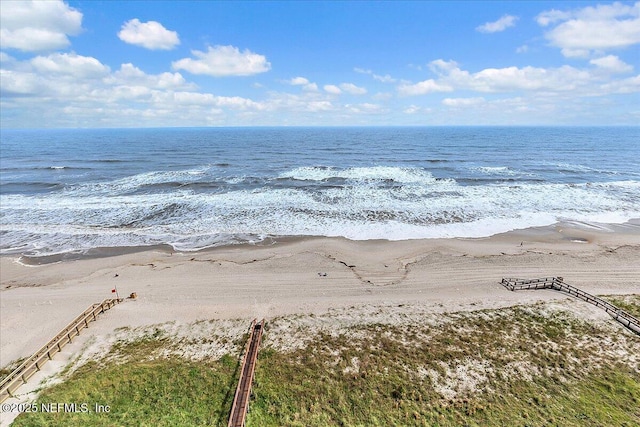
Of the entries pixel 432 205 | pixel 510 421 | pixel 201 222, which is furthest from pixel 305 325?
pixel 432 205

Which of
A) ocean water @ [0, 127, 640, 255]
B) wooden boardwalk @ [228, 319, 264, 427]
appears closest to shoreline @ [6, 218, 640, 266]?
ocean water @ [0, 127, 640, 255]

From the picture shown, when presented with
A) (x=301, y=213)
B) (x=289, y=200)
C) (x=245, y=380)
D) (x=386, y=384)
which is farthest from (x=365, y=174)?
(x=245, y=380)

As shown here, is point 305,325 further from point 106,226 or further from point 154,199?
point 154,199

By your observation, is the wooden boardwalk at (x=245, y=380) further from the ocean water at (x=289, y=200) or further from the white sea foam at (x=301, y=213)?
the white sea foam at (x=301, y=213)

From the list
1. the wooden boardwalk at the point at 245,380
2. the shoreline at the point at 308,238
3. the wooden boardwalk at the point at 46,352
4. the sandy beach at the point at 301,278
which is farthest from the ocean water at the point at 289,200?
the wooden boardwalk at the point at 245,380

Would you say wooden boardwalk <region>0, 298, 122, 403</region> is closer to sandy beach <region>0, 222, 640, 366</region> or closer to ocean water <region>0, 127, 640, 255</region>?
sandy beach <region>0, 222, 640, 366</region>

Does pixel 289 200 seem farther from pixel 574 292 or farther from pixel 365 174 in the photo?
pixel 574 292
